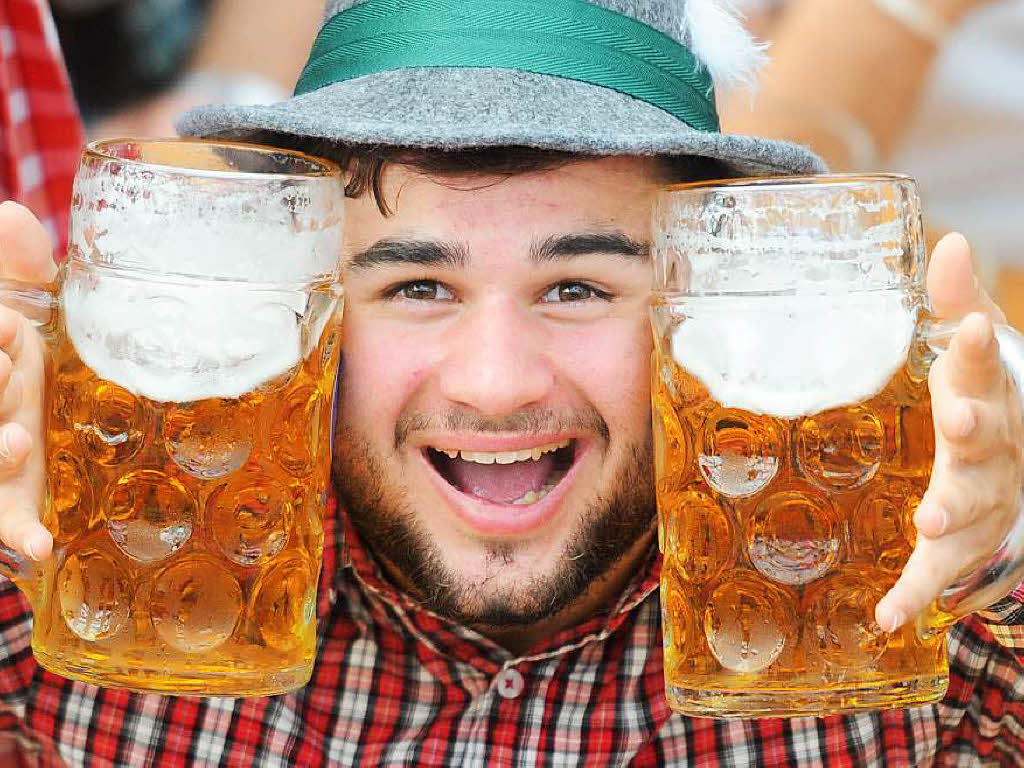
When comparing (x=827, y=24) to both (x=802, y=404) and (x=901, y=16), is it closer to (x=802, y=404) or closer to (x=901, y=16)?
(x=901, y=16)

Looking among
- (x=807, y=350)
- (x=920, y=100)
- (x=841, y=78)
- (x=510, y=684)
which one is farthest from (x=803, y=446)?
(x=920, y=100)

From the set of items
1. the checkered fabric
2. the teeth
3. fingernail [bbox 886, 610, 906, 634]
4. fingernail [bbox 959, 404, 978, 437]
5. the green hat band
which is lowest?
the checkered fabric

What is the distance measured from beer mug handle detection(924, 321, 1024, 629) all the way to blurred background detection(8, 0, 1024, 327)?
1.02 metres

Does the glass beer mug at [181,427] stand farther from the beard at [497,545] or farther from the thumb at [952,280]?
the thumb at [952,280]

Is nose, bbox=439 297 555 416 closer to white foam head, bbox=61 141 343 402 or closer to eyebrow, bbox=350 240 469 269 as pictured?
eyebrow, bbox=350 240 469 269

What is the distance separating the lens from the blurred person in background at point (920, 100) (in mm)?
2262

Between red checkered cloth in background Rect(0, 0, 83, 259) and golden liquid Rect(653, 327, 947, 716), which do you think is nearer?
golden liquid Rect(653, 327, 947, 716)

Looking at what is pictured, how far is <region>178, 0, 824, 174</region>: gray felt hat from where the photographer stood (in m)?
1.37

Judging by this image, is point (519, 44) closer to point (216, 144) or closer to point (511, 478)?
point (216, 144)

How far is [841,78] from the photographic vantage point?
229 cm

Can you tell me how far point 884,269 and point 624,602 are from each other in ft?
1.88

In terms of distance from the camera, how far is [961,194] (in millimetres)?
2934

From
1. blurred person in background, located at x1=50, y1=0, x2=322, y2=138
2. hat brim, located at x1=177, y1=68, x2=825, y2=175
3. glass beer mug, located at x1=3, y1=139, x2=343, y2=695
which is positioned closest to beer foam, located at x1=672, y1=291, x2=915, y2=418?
hat brim, located at x1=177, y1=68, x2=825, y2=175

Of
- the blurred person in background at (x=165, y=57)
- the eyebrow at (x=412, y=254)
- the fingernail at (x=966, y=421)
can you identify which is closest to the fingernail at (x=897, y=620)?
the fingernail at (x=966, y=421)
